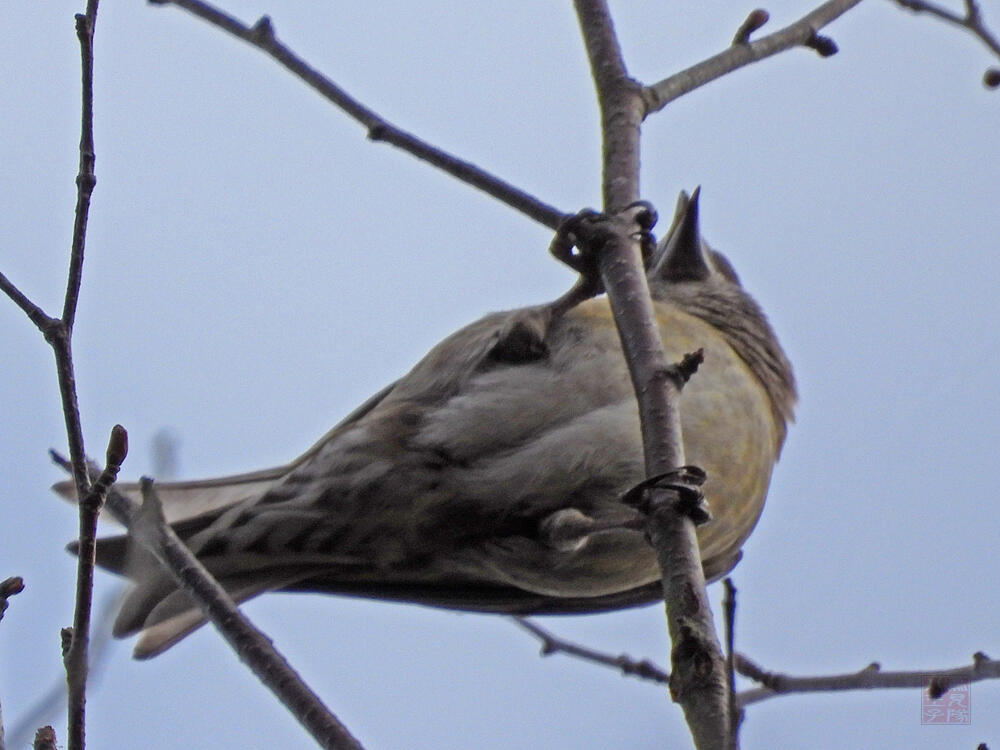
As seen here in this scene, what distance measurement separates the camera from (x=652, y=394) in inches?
99.9

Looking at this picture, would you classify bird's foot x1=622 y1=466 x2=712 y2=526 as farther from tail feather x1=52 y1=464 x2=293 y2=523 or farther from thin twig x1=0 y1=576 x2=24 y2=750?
tail feather x1=52 y1=464 x2=293 y2=523

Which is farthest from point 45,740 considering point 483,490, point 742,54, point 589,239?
point 742,54

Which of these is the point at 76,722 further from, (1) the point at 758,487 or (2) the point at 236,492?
(1) the point at 758,487

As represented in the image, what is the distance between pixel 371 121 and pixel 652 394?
125 centimetres

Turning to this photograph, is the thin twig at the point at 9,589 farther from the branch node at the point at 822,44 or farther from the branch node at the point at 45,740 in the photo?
the branch node at the point at 822,44

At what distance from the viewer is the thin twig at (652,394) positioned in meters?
2.00

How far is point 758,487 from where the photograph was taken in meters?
4.31

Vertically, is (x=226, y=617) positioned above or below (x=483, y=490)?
below

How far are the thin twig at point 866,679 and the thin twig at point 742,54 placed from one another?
1.48 m

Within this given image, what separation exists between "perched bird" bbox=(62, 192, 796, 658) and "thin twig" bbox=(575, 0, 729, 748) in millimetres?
915

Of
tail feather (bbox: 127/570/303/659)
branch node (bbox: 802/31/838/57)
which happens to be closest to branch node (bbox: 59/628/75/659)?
tail feather (bbox: 127/570/303/659)

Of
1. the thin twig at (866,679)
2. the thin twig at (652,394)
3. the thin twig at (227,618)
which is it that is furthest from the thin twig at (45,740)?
the thin twig at (866,679)

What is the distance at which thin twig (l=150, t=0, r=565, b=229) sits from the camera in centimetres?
328

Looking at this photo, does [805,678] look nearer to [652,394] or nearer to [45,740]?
[652,394]
